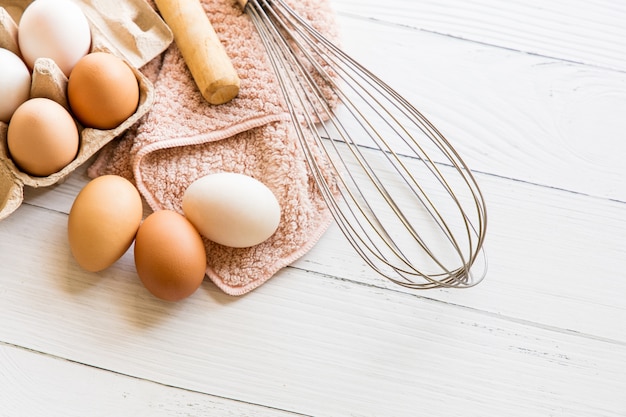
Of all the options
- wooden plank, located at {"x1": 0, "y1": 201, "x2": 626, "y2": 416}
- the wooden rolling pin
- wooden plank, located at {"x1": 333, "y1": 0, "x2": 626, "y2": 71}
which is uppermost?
the wooden rolling pin

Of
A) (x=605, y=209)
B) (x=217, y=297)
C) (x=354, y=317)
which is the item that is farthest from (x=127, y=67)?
(x=605, y=209)

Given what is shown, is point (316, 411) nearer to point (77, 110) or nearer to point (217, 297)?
point (217, 297)

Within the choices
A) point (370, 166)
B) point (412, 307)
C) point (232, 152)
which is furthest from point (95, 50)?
point (412, 307)

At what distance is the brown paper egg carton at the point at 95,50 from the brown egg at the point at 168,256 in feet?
0.37

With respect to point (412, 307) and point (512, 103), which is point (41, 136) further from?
point (512, 103)

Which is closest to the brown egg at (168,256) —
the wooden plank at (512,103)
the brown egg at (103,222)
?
the brown egg at (103,222)

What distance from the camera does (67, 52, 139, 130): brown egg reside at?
0.64m

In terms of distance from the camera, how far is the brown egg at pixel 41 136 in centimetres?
62

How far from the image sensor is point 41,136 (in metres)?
0.62

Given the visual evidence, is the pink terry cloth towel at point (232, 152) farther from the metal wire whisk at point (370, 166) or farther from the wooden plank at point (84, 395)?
the wooden plank at point (84, 395)

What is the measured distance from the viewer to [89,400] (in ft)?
2.15

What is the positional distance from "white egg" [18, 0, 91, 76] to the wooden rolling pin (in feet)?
0.36

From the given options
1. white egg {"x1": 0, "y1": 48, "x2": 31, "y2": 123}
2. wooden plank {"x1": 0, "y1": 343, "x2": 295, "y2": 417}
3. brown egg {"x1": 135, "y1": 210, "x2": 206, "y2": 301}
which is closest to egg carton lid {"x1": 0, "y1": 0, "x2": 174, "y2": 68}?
white egg {"x1": 0, "y1": 48, "x2": 31, "y2": 123}

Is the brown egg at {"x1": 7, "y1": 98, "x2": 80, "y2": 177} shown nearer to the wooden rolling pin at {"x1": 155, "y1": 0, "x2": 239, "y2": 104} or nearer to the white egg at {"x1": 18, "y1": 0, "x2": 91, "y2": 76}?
the white egg at {"x1": 18, "y1": 0, "x2": 91, "y2": 76}
